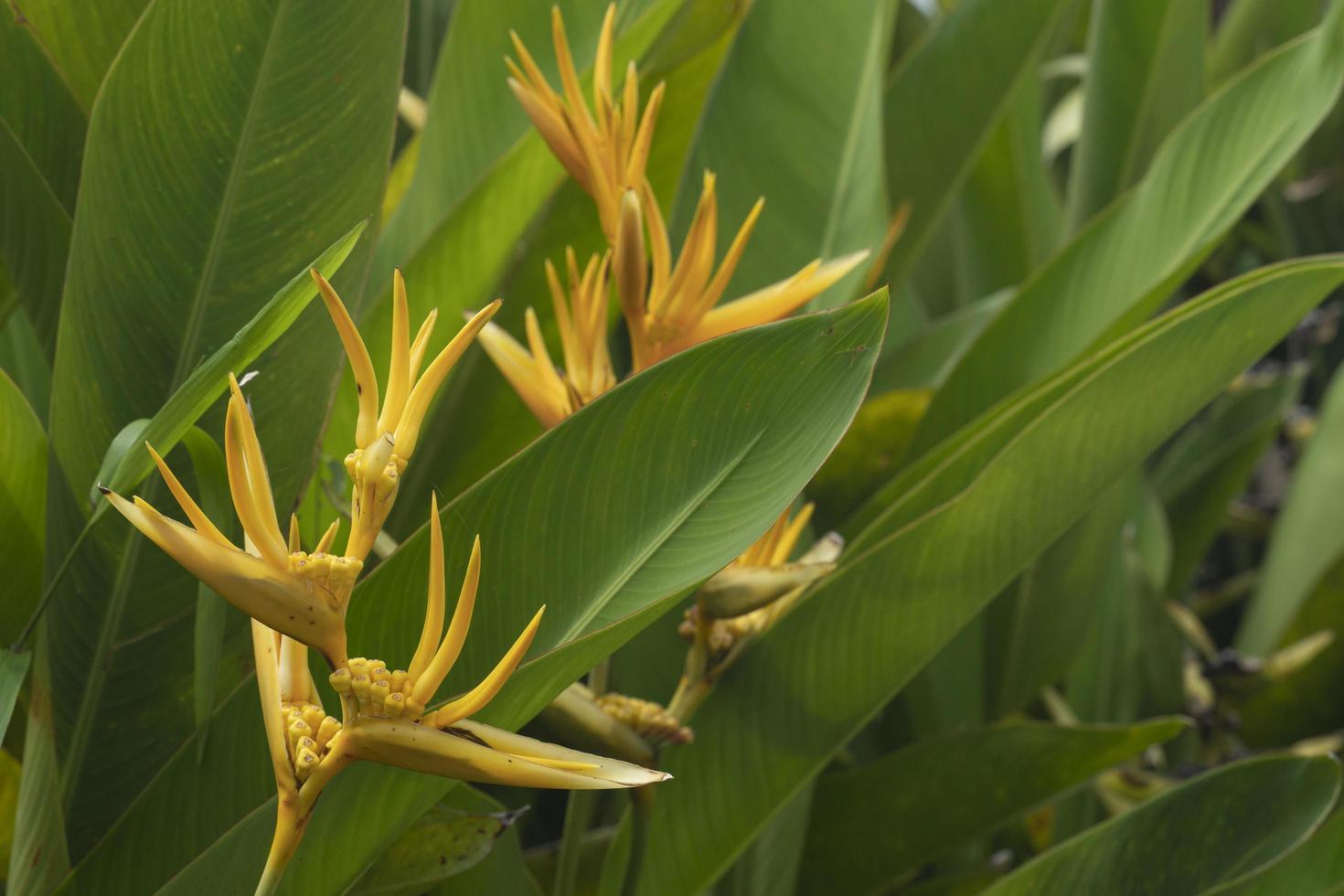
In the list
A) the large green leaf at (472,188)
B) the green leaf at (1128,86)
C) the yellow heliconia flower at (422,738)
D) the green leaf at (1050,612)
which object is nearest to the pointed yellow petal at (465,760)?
the yellow heliconia flower at (422,738)

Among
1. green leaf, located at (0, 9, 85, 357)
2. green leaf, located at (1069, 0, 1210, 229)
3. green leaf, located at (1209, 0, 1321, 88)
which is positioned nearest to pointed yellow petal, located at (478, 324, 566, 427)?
green leaf, located at (0, 9, 85, 357)

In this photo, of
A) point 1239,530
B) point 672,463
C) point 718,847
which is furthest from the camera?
point 1239,530

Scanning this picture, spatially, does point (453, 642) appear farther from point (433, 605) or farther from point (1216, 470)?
point (1216, 470)

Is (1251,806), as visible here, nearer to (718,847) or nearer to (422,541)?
(718,847)

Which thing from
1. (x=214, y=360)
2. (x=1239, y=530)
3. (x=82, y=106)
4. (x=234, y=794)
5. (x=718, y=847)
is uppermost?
(x=82, y=106)

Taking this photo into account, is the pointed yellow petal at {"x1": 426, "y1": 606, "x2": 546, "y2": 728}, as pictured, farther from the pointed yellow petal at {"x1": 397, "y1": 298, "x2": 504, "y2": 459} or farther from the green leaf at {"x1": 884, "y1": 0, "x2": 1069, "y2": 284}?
the green leaf at {"x1": 884, "y1": 0, "x2": 1069, "y2": 284}

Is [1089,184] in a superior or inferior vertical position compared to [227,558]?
inferior

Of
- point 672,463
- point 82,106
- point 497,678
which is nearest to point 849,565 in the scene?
point 672,463
